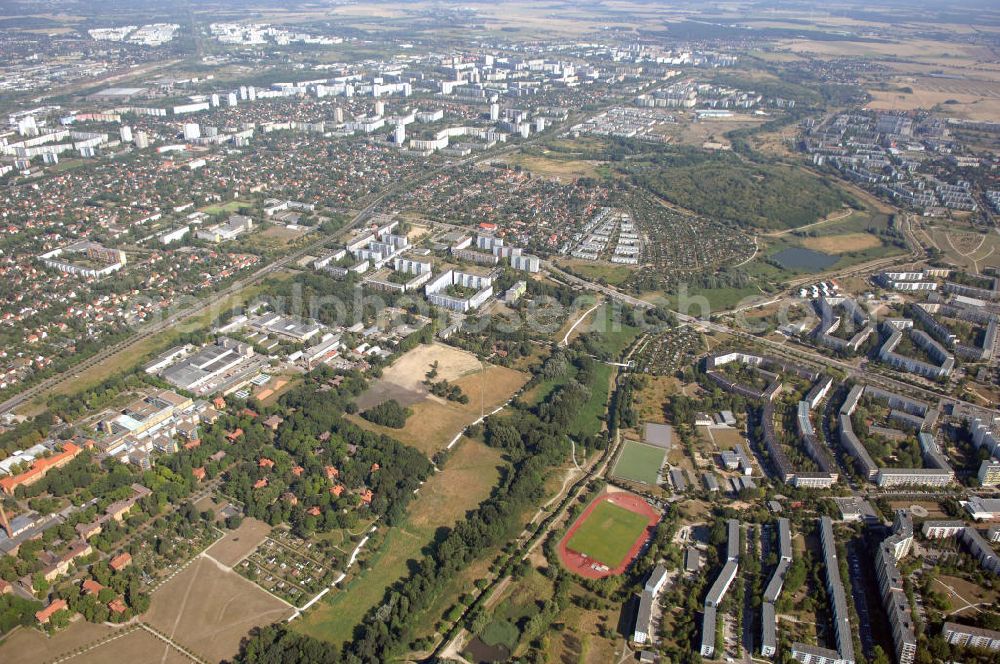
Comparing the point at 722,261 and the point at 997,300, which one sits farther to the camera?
the point at 722,261

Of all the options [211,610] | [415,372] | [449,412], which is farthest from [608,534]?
[415,372]

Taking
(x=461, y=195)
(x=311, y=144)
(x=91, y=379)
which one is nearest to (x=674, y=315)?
(x=461, y=195)

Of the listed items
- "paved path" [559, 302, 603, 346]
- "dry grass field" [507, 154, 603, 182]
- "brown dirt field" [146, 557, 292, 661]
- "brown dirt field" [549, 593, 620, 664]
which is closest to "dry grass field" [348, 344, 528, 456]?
"paved path" [559, 302, 603, 346]

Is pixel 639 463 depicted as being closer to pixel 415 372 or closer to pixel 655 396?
pixel 655 396

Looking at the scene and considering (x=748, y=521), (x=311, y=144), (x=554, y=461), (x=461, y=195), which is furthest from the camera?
(x=311, y=144)

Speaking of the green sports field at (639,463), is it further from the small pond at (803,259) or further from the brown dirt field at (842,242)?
the brown dirt field at (842,242)

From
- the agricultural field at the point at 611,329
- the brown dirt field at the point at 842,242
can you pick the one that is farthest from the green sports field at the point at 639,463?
the brown dirt field at the point at 842,242

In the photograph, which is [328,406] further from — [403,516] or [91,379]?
[91,379]
